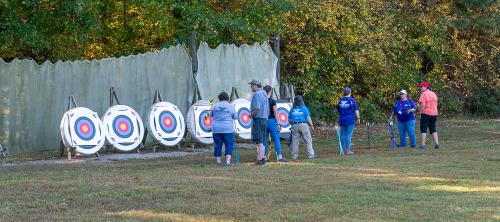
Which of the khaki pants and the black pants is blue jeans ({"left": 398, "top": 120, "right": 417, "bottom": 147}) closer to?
the black pants

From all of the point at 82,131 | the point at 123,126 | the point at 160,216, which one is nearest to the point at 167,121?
the point at 123,126

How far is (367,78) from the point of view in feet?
118

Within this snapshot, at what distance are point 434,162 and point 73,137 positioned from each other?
28.1 feet

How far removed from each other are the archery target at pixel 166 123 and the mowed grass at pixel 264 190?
9.81 ft

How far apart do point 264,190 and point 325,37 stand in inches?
782

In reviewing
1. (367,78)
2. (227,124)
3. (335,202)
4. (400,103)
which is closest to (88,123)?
(227,124)

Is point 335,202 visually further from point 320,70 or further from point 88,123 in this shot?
point 320,70

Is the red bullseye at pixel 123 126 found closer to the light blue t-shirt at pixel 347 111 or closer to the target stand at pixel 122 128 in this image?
the target stand at pixel 122 128

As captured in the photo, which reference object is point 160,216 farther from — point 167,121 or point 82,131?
point 167,121

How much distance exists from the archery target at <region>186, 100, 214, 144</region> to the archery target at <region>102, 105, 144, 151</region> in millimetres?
1779

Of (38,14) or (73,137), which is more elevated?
(38,14)

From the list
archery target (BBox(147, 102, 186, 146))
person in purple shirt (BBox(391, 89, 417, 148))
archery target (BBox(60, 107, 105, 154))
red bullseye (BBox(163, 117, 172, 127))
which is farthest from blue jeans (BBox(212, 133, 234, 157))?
person in purple shirt (BBox(391, 89, 417, 148))

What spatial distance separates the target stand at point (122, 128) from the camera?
22688mm

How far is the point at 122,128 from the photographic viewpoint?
2291 cm
